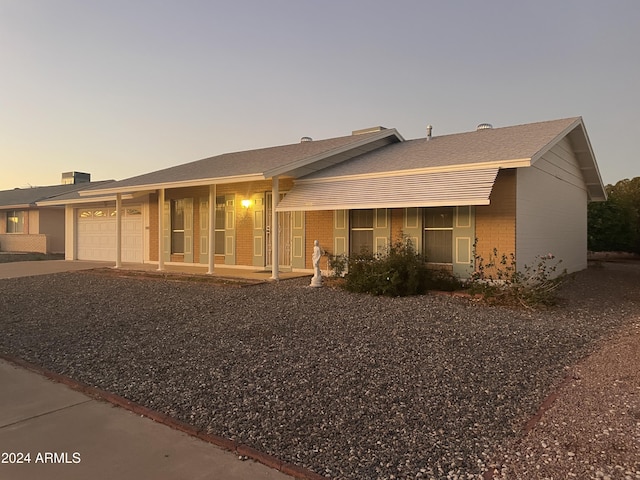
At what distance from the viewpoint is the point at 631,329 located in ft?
22.3

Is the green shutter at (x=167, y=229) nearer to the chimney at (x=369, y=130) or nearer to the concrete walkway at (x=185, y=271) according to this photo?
the concrete walkway at (x=185, y=271)

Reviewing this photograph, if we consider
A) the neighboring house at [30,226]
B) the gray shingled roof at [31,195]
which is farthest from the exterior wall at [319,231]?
the neighboring house at [30,226]

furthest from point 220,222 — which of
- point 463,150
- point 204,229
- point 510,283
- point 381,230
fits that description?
point 510,283

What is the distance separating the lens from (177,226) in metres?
17.0

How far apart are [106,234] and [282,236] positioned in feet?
34.1

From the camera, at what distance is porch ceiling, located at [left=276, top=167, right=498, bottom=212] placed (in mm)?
9344

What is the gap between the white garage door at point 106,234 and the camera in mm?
18970

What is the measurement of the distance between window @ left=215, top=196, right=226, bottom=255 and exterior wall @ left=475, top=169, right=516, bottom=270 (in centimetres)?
900

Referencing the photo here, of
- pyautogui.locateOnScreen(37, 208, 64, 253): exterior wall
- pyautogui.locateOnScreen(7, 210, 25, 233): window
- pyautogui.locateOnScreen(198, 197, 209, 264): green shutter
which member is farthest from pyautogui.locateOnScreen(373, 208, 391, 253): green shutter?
pyautogui.locateOnScreen(7, 210, 25, 233): window

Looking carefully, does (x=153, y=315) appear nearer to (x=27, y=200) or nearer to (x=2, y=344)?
(x=2, y=344)

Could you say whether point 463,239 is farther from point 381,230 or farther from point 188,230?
point 188,230

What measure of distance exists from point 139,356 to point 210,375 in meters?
1.38

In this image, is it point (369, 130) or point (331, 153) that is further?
point (369, 130)

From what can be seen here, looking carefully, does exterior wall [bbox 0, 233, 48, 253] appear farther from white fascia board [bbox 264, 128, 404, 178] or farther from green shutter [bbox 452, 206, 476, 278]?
green shutter [bbox 452, 206, 476, 278]
